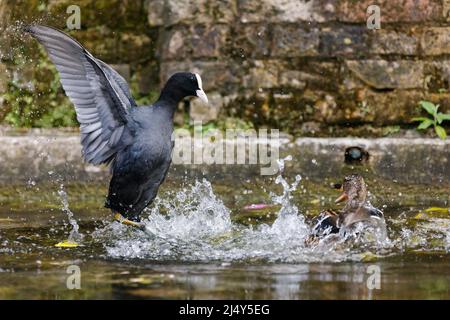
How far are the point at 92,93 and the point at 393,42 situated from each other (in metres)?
2.16

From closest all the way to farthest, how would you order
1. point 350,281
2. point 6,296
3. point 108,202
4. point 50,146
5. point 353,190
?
point 6,296
point 350,281
point 353,190
point 108,202
point 50,146

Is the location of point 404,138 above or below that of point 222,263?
above

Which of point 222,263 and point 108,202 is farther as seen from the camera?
point 108,202

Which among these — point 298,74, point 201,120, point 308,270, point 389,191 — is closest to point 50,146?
point 201,120

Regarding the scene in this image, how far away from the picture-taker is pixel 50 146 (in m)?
6.66

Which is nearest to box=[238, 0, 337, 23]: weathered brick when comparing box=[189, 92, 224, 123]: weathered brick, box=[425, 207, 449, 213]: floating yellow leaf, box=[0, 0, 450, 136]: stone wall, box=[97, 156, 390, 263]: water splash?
box=[0, 0, 450, 136]: stone wall

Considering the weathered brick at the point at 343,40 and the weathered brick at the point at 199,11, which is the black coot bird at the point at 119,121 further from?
Result: the weathered brick at the point at 343,40

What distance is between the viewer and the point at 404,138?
6.73 m

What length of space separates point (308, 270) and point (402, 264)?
451 mm

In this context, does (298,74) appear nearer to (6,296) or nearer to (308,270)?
(308,270)

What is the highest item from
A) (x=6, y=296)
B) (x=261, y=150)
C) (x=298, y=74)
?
(x=298, y=74)

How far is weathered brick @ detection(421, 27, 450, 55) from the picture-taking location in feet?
21.9

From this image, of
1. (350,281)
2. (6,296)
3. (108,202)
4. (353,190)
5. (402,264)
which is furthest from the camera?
(108,202)

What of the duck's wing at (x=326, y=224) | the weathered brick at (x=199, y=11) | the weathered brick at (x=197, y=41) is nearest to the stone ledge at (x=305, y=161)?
the weathered brick at (x=197, y=41)
